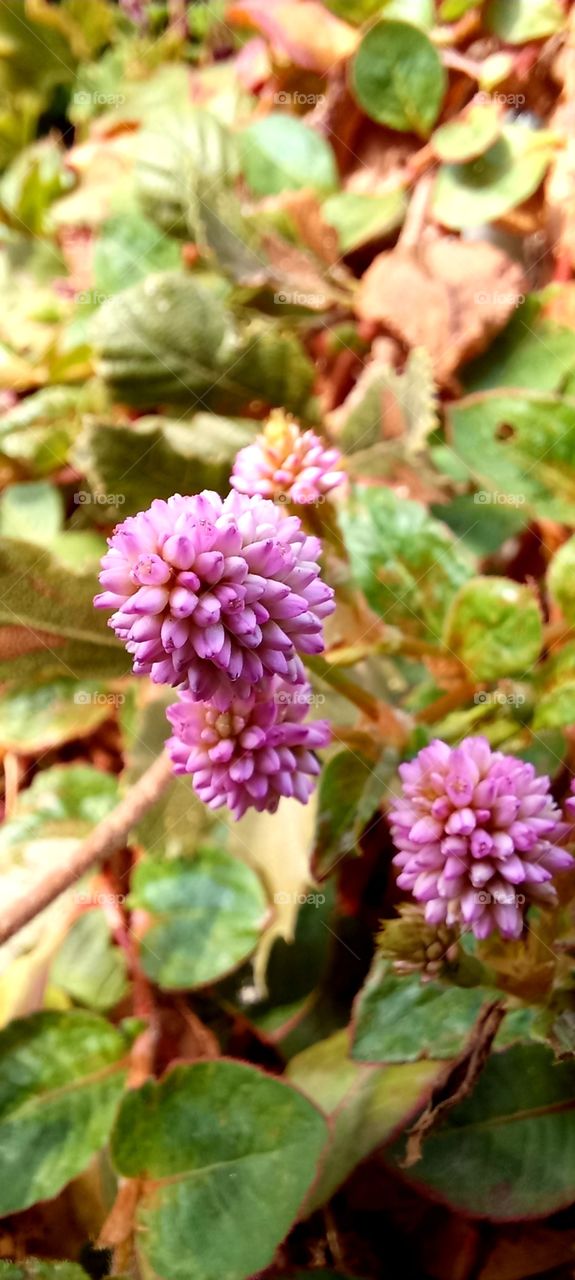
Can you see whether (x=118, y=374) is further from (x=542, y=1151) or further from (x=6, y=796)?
(x=542, y=1151)

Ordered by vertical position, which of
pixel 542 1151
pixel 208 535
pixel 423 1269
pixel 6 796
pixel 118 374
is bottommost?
pixel 423 1269

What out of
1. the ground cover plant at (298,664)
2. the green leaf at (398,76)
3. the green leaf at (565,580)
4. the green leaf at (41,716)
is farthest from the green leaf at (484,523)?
the green leaf at (398,76)

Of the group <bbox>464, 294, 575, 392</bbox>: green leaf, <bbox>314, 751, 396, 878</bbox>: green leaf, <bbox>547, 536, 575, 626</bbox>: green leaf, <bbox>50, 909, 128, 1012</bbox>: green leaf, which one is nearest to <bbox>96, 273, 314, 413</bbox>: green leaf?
<bbox>464, 294, 575, 392</bbox>: green leaf

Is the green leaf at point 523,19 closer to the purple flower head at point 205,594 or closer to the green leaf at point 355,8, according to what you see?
the green leaf at point 355,8

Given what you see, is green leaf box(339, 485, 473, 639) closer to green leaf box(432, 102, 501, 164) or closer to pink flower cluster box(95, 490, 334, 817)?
pink flower cluster box(95, 490, 334, 817)

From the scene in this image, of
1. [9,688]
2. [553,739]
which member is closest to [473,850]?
[553,739]

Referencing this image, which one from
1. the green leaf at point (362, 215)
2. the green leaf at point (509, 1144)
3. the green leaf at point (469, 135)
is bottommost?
the green leaf at point (509, 1144)
